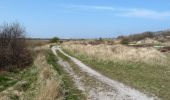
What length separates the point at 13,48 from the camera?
4050cm

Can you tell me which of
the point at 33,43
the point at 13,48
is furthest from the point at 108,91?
the point at 33,43

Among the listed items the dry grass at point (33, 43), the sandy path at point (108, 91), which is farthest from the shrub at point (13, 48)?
the sandy path at point (108, 91)

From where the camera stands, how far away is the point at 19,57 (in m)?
40.2

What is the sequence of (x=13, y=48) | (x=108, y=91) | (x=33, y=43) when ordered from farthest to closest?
1. (x=33, y=43)
2. (x=13, y=48)
3. (x=108, y=91)

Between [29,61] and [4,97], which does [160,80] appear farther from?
[29,61]

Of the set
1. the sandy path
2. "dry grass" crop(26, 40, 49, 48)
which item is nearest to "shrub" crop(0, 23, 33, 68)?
"dry grass" crop(26, 40, 49, 48)

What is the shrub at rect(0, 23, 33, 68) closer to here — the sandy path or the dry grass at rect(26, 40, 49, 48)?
the dry grass at rect(26, 40, 49, 48)

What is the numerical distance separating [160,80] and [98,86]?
388cm

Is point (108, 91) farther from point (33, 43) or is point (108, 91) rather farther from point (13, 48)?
point (33, 43)

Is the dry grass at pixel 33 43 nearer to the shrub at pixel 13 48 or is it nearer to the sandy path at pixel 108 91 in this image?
the shrub at pixel 13 48

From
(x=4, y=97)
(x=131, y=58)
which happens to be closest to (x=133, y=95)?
(x=4, y=97)

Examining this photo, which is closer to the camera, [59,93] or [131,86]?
[59,93]

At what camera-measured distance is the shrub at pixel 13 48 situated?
3744 centimetres

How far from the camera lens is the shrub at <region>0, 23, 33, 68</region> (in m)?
37.4
